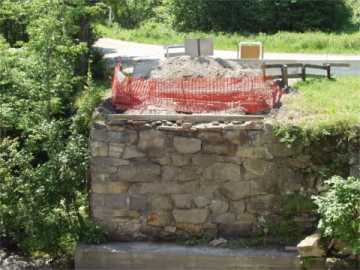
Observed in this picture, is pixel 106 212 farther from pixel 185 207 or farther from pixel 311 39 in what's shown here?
pixel 311 39

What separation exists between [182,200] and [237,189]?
0.75 m

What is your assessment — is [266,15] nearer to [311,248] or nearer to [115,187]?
[115,187]

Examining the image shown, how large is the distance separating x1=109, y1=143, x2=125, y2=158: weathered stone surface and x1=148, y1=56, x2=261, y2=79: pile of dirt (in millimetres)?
2513

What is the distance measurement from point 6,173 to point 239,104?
3347 millimetres

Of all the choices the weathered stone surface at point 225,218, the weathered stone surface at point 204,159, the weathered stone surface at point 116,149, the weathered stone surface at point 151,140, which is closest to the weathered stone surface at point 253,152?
the weathered stone surface at point 204,159

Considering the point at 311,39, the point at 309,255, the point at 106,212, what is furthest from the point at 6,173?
the point at 311,39

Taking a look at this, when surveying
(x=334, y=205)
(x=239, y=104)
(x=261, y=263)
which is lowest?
(x=261, y=263)

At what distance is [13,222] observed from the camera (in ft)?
31.9

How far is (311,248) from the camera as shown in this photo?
339 inches

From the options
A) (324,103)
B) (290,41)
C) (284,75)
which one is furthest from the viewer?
(290,41)

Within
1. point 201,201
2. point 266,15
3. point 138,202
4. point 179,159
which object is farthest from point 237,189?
point 266,15

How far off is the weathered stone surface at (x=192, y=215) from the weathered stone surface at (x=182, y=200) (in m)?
0.07

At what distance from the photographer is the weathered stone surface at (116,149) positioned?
9375 mm

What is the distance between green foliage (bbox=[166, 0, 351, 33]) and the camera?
28.5 m
